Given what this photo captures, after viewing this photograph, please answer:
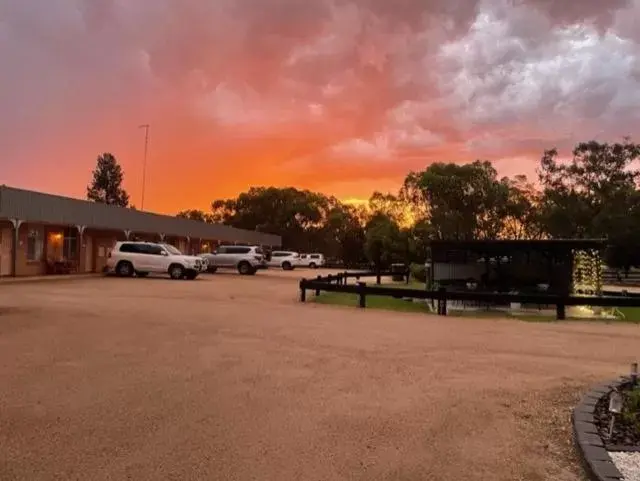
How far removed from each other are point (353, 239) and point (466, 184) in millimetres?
22022

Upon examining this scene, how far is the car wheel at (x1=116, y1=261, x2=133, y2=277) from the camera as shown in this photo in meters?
33.5

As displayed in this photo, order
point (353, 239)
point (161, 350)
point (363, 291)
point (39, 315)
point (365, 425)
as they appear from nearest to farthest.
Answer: point (365, 425) → point (161, 350) → point (39, 315) → point (363, 291) → point (353, 239)

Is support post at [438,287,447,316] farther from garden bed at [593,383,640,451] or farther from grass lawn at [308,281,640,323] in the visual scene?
garden bed at [593,383,640,451]

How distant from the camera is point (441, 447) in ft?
17.6

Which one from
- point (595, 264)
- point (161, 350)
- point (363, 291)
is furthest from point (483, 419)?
point (595, 264)

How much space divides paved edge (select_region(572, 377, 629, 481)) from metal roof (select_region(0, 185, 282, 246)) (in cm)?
2644

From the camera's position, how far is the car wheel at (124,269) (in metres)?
33.5

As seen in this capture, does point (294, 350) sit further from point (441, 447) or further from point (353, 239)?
point (353, 239)

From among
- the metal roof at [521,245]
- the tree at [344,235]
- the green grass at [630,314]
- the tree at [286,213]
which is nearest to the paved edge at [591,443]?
the green grass at [630,314]

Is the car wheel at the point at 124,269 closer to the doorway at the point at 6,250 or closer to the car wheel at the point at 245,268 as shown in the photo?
the doorway at the point at 6,250

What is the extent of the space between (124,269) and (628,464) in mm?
31498

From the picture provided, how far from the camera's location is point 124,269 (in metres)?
33.7

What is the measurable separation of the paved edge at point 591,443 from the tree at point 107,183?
289 feet

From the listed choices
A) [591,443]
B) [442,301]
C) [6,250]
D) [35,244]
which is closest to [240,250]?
[35,244]
